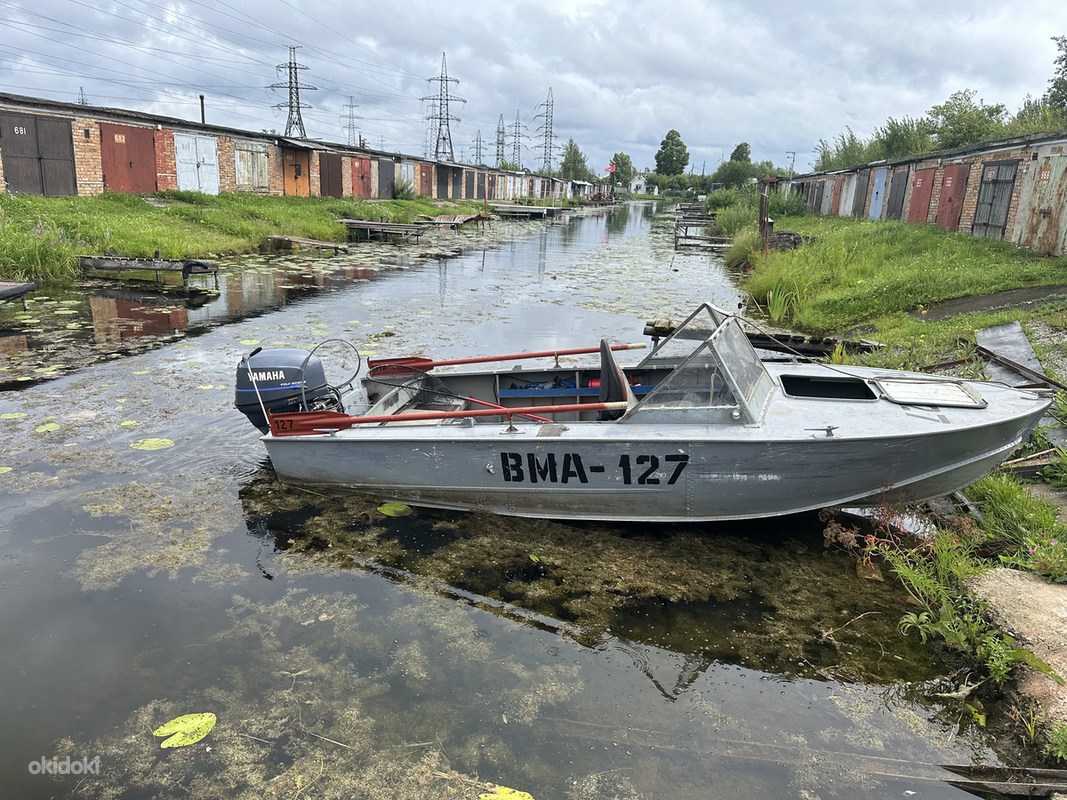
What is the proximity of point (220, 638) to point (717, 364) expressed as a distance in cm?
361

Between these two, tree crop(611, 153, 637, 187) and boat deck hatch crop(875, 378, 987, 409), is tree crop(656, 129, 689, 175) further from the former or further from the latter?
boat deck hatch crop(875, 378, 987, 409)

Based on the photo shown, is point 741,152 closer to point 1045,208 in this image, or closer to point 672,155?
point 672,155

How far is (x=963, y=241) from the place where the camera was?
1571cm

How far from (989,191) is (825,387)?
14.0 metres

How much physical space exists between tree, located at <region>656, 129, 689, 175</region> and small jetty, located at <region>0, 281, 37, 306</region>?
414ft

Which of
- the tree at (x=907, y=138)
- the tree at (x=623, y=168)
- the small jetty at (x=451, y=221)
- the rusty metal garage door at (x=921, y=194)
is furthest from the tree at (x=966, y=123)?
the tree at (x=623, y=168)

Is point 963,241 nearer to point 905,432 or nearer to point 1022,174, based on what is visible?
point 1022,174

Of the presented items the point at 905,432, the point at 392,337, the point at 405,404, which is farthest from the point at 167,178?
the point at 905,432

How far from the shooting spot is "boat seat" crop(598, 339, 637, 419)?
507 cm

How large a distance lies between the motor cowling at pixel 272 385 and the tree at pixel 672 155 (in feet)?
429

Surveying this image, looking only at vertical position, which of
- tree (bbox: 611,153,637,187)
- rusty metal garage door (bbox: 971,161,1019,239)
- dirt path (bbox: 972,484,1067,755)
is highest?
tree (bbox: 611,153,637,187)

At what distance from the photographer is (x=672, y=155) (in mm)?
125812

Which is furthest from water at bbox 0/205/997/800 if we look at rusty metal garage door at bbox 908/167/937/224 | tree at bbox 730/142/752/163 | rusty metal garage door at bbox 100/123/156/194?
tree at bbox 730/142/752/163

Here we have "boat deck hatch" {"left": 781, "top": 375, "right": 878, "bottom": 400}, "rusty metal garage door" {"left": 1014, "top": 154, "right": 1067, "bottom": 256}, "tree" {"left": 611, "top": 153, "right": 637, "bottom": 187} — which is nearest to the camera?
"boat deck hatch" {"left": 781, "top": 375, "right": 878, "bottom": 400}
